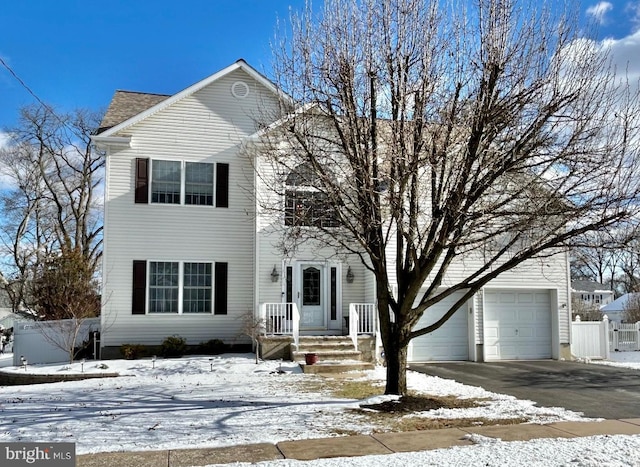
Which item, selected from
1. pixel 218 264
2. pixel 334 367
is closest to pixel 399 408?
pixel 334 367

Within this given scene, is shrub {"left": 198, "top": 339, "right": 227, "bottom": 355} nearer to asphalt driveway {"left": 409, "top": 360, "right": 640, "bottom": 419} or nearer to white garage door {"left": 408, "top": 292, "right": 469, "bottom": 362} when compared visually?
asphalt driveway {"left": 409, "top": 360, "right": 640, "bottom": 419}

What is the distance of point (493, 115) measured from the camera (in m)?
8.07

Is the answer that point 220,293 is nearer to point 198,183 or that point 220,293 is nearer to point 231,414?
point 198,183

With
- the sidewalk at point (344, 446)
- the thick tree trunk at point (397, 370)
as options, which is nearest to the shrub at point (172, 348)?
the thick tree trunk at point (397, 370)

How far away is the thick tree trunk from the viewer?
30.7 ft

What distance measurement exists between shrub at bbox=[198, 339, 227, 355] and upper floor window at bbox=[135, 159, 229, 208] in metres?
4.08

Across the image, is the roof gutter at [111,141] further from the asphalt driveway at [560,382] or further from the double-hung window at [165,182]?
the asphalt driveway at [560,382]

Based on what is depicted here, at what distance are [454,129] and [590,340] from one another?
13.2m

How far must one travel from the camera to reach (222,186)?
1689 cm

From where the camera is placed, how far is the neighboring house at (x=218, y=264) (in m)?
16.1

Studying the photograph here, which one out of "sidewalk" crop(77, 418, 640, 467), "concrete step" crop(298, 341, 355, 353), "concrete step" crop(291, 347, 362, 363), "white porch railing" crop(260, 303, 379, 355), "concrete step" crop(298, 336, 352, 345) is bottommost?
"sidewalk" crop(77, 418, 640, 467)

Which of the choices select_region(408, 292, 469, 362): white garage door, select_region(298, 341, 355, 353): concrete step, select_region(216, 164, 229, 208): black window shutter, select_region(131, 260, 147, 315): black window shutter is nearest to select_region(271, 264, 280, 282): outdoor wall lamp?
select_region(298, 341, 355, 353): concrete step

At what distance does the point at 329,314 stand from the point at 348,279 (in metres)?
1.21

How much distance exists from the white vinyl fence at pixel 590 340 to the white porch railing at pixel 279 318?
9351 mm
